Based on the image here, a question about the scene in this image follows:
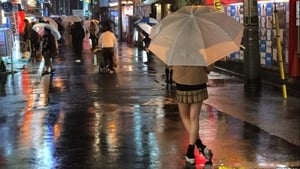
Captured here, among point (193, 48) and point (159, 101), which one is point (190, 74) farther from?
point (159, 101)

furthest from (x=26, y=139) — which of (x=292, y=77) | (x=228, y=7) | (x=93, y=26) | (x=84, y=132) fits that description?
(x=93, y=26)

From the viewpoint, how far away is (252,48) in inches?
570

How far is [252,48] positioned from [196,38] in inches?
298

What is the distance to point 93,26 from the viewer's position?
3378cm

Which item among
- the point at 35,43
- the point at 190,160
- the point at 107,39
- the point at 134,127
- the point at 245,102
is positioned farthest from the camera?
the point at 35,43

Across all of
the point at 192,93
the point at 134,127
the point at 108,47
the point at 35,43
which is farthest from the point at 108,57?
the point at 192,93

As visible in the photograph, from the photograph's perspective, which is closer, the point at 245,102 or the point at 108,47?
the point at 245,102

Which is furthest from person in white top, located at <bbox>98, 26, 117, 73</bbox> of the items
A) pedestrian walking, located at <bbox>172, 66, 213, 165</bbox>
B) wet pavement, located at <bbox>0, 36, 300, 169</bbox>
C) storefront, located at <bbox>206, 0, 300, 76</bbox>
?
pedestrian walking, located at <bbox>172, 66, 213, 165</bbox>

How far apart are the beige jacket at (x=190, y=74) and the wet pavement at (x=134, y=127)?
3.52 ft

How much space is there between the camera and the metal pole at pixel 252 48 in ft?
47.0

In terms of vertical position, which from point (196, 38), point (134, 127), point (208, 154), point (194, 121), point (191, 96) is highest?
point (196, 38)

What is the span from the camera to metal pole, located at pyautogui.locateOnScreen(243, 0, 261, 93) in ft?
47.0

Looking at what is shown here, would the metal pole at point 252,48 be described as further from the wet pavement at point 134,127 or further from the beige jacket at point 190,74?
the beige jacket at point 190,74

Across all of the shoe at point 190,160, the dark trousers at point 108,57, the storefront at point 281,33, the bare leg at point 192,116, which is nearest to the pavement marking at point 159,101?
the storefront at point 281,33
